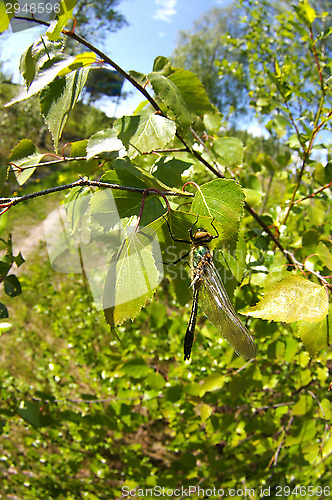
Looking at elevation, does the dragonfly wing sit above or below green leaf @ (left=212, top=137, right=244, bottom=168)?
below

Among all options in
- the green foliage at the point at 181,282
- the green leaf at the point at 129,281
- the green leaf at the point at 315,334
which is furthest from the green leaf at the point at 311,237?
Result: the green leaf at the point at 129,281

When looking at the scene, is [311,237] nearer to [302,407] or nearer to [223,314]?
[223,314]

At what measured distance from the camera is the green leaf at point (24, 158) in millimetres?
699

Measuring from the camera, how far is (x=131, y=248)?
0.46 m

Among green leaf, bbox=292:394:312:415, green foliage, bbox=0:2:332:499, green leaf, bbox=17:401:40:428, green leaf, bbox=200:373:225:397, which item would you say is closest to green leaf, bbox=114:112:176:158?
green foliage, bbox=0:2:332:499

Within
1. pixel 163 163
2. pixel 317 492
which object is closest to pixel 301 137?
pixel 163 163

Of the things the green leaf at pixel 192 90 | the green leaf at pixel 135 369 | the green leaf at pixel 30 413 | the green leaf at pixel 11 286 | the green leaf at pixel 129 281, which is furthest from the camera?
the green leaf at pixel 135 369

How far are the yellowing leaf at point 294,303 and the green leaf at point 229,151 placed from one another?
0.52 meters

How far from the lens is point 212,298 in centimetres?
58

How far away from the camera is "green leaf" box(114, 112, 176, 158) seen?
0.55 meters

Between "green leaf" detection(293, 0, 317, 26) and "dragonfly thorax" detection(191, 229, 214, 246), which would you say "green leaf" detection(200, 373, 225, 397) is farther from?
"green leaf" detection(293, 0, 317, 26)

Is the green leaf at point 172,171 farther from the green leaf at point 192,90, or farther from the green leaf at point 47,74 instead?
the green leaf at point 47,74

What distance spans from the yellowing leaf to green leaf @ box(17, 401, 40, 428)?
3.06 ft

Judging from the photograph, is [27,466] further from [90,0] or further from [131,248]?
[90,0]
